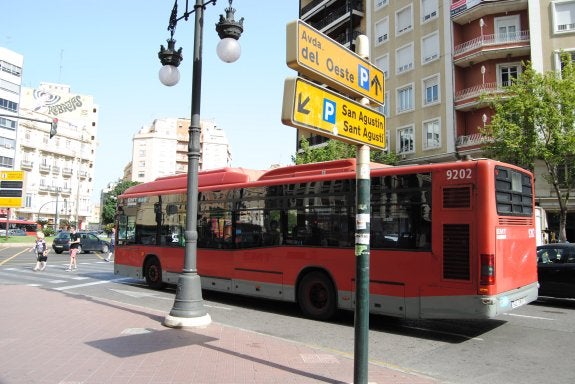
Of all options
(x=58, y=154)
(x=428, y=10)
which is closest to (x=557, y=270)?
(x=428, y=10)

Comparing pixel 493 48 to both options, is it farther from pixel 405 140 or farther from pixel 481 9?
pixel 405 140

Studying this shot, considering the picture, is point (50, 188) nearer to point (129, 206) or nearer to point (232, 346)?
point (129, 206)

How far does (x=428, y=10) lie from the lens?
107 feet

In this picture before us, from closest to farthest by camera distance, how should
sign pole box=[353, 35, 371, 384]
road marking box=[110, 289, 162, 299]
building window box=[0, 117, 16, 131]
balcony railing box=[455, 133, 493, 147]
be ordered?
sign pole box=[353, 35, 371, 384] → road marking box=[110, 289, 162, 299] → balcony railing box=[455, 133, 493, 147] → building window box=[0, 117, 16, 131]

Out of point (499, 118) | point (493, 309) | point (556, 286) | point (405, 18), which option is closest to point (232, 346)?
point (493, 309)

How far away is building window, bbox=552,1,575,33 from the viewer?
2723 centimetres

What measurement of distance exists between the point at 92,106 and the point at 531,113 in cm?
9613

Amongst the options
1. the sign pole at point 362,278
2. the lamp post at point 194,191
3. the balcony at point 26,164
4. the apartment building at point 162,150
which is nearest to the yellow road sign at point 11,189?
the balcony at point 26,164

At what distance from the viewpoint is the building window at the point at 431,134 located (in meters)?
31.0

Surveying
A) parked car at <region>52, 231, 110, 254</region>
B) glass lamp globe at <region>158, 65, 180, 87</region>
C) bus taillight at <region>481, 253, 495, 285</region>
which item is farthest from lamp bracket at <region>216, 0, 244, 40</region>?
parked car at <region>52, 231, 110, 254</region>

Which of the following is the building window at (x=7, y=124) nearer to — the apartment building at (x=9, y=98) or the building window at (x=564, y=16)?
the apartment building at (x=9, y=98)

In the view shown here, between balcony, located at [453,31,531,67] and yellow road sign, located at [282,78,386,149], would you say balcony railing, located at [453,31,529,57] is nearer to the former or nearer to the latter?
balcony, located at [453,31,531,67]

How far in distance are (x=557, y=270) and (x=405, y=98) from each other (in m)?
24.6

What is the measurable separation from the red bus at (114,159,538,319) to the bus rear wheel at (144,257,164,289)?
885mm
